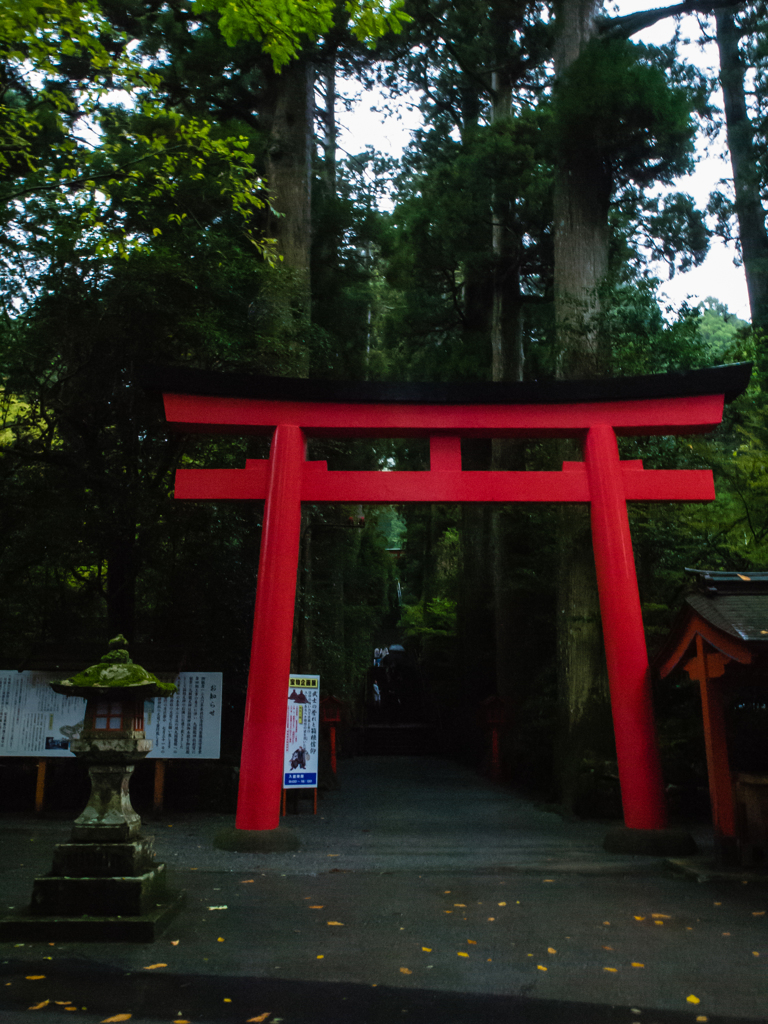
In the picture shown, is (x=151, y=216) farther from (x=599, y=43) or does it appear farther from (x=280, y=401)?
(x=599, y=43)

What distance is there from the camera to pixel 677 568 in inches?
376

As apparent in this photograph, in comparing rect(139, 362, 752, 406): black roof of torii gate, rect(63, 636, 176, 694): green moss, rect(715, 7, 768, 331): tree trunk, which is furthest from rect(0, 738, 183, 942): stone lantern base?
rect(715, 7, 768, 331): tree trunk

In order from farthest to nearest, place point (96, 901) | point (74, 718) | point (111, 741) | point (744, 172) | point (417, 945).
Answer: point (744, 172) → point (74, 718) → point (111, 741) → point (96, 901) → point (417, 945)

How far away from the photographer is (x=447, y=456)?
25.5ft

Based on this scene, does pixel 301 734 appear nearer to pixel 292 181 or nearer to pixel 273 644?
pixel 273 644

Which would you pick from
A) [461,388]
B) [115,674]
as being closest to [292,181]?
[461,388]

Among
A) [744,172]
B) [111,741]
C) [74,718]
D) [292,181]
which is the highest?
[744,172]

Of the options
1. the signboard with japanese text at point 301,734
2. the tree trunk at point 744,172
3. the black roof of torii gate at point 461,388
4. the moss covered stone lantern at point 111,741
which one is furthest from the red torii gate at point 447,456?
the tree trunk at point 744,172

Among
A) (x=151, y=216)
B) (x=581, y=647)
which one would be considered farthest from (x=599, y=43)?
(x=581, y=647)

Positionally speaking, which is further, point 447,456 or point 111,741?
point 447,456

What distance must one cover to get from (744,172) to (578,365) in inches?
361

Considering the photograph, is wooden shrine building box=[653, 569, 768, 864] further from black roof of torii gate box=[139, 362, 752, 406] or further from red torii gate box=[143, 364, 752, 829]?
black roof of torii gate box=[139, 362, 752, 406]

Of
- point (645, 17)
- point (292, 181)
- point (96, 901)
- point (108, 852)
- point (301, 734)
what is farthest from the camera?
point (292, 181)

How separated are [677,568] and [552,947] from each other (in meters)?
6.50
